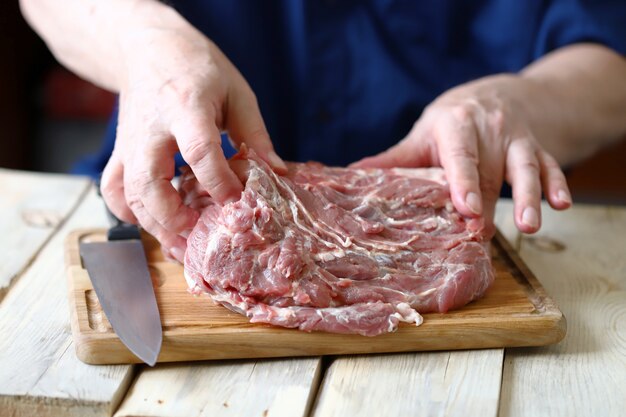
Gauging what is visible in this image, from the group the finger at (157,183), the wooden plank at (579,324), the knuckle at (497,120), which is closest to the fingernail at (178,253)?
the finger at (157,183)

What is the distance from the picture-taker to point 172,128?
2139 mm

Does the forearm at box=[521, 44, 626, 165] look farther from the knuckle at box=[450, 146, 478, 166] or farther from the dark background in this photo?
the dark background

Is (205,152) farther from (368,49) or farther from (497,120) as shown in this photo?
(368,49)

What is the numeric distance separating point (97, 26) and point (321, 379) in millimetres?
1406

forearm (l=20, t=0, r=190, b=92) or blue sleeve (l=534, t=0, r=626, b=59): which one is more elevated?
forearm (l=20, t=0, r=190, b=92)

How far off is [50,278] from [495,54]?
6.29 feet

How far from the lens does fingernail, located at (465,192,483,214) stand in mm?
2324

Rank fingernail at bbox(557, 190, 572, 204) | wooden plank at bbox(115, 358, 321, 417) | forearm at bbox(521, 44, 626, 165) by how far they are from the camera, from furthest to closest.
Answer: forearm at bbox(521, 44, 626, 165) → fingernail at bbox(557, 190, 572, 204) → wooden plank at bbox(115, 358, 321, 417)

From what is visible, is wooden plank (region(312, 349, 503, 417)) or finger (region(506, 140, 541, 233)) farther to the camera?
finger (region(506, 140, 541, 233))

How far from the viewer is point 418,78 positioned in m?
3.24

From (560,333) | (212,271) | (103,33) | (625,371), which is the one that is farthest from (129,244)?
(625,371)

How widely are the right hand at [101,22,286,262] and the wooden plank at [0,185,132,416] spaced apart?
1.09 feet

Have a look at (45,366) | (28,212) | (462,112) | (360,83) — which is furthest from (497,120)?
(28,212)

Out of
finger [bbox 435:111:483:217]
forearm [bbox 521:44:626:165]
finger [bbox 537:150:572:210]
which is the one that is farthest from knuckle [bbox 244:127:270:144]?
forearm [bbox 521:44:626:165]
